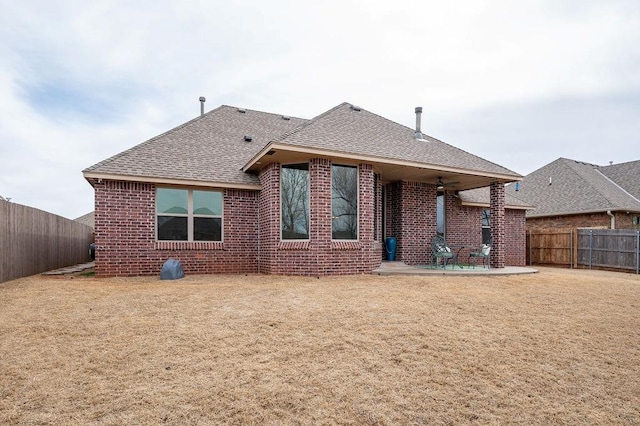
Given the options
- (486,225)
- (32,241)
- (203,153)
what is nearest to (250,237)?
(203,153)

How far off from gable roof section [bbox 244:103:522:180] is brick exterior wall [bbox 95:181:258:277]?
6.52 ft

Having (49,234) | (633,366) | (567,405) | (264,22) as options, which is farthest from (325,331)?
(49,234)

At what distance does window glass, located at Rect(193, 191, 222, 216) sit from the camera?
34.7ft

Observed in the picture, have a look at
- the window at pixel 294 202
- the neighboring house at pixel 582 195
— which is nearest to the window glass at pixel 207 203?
the window at pixel 294 202

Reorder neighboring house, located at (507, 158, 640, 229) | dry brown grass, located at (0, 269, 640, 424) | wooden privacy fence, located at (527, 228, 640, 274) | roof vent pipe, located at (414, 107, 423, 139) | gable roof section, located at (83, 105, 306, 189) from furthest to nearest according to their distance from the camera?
neighboring house, located at (507, 158, 640, 229)
wooden privacy fence, located at (527, 228, 640, 274)
roof vent pipe, located at (414, 107, 423, 139)
gable roof section, located at (83, 105, 306, 189)
dry brown grass, located at (0, 269, 640, 424)

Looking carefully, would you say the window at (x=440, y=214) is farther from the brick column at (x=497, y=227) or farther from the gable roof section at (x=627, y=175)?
the gable roof section at (x=627, y=175)

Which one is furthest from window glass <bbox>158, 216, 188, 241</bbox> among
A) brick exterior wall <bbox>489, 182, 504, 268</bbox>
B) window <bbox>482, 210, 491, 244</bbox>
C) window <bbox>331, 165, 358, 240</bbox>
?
window <bbox>482, 210, 491, 244</bbox>

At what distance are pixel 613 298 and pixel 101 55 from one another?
14.8m

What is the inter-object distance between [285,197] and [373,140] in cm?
325

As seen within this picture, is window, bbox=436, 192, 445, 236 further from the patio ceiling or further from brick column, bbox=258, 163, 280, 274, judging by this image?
brick column, bbox=258, 163, 280, 274

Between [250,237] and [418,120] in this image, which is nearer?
[250,237]

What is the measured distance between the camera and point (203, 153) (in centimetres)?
1160

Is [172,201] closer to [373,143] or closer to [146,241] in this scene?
[146,241]

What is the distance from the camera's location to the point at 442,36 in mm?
11977
